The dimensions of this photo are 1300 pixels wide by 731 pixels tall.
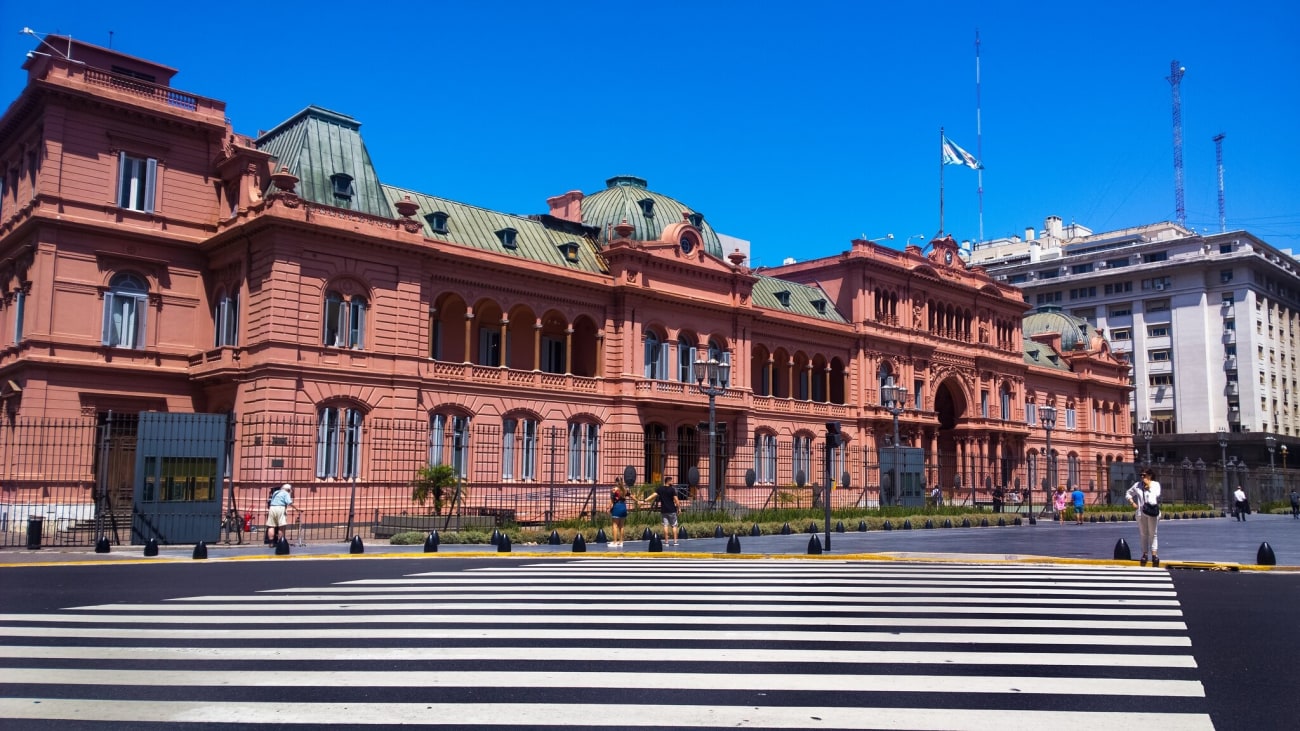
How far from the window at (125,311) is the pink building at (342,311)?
74 mm

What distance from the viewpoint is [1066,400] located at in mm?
79438

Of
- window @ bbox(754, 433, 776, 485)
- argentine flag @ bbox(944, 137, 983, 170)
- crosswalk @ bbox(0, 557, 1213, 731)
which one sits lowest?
crosswalk @ bbox(0, 557, 1213, 731)

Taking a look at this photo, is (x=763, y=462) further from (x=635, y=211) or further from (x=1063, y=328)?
(x=1063, y=328)

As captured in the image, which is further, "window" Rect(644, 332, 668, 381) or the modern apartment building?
the modern apartment building

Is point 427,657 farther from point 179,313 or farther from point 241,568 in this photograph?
point 179,313

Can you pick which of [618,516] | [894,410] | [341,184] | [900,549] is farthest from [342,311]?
[900,549]

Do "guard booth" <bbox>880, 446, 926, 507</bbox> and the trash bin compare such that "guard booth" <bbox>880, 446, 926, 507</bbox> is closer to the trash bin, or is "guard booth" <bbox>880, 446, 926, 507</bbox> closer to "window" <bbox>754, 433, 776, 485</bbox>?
"window" <bbox>754, 433, 776, 485</bbox>

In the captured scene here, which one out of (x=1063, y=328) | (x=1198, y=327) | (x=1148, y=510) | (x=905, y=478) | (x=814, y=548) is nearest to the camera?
(x=1148, y=510)

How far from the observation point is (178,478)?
25.4 metres

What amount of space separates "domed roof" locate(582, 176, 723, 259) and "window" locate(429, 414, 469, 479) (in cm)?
1324

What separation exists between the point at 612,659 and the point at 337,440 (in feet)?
95.6

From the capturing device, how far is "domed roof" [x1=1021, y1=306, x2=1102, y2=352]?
83.3 meters

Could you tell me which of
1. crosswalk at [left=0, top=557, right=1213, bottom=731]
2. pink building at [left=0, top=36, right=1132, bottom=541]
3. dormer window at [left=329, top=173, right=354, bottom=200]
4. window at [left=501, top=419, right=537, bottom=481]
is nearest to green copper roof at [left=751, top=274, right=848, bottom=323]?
pink building at [left=0, top=36, right=1132, bottom=541]

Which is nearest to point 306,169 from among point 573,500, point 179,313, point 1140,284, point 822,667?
A: point 179,313
